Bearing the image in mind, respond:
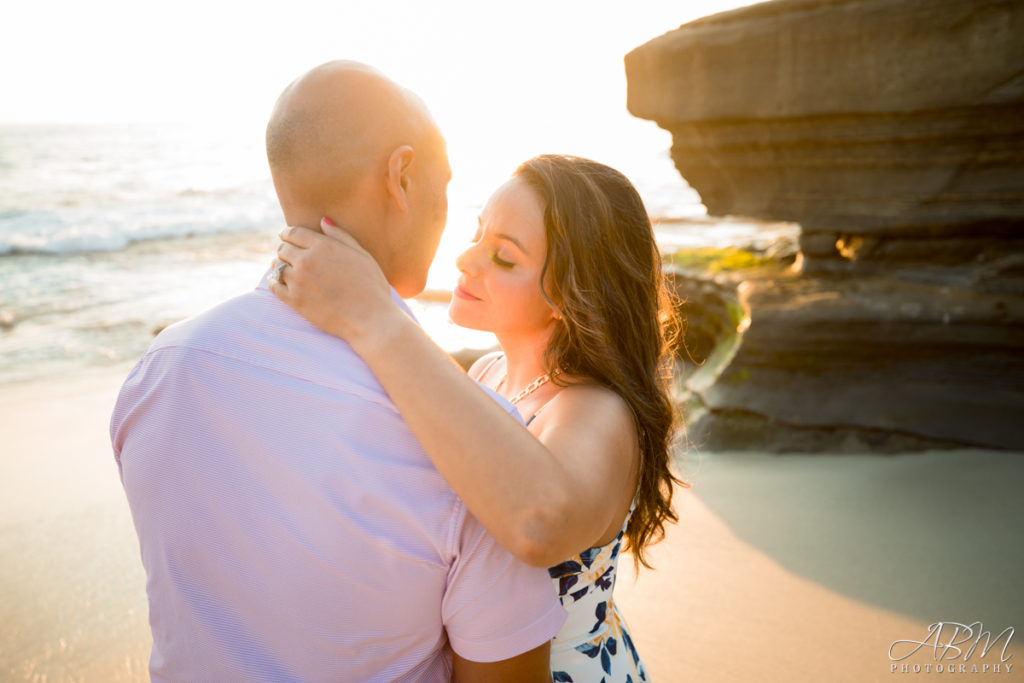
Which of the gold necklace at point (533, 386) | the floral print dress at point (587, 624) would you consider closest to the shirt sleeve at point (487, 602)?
the floral print dress at point (587, 624)

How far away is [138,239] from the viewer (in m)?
17.6

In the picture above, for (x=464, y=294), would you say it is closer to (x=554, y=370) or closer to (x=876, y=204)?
(x=554, y=370)

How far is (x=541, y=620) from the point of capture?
1.47m

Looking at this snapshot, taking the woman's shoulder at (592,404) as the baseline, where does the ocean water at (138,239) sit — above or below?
below

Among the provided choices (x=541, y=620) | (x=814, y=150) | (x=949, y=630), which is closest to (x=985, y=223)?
(x=814, y=150)

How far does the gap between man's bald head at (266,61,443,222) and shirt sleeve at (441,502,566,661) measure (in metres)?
0.72

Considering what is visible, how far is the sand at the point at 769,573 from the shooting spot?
310cm

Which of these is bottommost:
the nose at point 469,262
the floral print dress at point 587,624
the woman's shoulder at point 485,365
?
the floral print dress at point 587,624

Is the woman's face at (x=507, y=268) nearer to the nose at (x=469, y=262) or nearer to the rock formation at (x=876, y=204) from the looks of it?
the nose at (x=469, y=262)

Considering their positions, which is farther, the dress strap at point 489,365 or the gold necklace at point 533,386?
the dress strap at point 489,365

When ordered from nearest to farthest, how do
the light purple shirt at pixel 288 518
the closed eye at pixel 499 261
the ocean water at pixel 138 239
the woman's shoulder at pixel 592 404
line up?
the light purple shirt at pixel 288 518, the woman's shoulder at pixel 592 404, the closed eye at pixel 499 261, the ocean water at pixel 138 239

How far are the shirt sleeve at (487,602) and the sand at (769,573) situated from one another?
1933 millimetres

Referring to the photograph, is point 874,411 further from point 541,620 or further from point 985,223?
point 541,620

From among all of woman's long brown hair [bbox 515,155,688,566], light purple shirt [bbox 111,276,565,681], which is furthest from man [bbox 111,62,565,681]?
woman's long brown hair [bbox 515,155,688,566]
